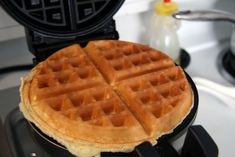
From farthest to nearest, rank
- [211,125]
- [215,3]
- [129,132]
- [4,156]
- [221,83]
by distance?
[215,3] < [221,83] < [211,125] < [4,156] < [129,132]

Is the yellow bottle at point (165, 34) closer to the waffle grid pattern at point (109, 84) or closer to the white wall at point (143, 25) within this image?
the white wall at point (143, 25)

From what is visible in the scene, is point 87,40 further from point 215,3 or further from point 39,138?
point 215,3

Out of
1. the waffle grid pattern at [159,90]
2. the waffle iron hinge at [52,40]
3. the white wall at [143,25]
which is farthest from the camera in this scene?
the white wall at [143,25]

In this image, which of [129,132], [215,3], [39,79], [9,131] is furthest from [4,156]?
[215,3]

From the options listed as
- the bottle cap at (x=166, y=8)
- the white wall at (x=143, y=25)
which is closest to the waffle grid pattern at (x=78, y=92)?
the white wall at (x=143, y=25)

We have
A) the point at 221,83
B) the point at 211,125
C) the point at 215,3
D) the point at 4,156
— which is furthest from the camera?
the point at 215,3

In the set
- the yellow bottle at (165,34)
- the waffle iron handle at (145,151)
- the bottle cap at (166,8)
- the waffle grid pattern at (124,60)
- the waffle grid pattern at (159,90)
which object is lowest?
the yellow bottle at (165,34)

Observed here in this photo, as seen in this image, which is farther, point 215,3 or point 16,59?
point 215,3
